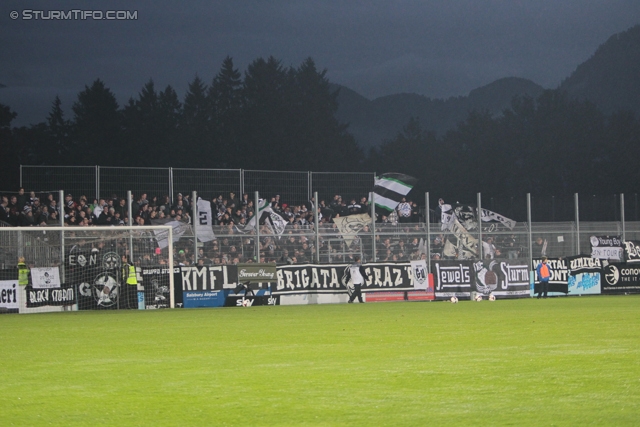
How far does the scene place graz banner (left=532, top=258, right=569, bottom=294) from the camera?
117 feet

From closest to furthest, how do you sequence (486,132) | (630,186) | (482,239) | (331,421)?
(331,421)
(482,239)
(630,186)
(486,132)

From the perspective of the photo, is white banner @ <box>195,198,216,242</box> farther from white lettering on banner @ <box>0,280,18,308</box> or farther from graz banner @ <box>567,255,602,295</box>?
graz banner @ <box>567,255,602,295</box>

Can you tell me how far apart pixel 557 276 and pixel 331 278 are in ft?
31.9

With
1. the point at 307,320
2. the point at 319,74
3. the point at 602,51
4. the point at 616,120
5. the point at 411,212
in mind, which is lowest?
the point at 307,320

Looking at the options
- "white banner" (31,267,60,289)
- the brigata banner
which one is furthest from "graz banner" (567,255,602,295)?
"white banner" (31,267,60,289)

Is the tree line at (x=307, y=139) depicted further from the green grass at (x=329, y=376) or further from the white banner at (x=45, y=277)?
the green grass at (x=329, y=376)

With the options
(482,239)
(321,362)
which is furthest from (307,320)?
(482,239)

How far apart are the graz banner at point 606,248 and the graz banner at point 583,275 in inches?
23.1

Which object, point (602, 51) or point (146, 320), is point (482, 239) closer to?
point (146, 320)

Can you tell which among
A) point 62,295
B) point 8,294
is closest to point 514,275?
point 62,295

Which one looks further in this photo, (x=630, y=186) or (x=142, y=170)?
(x=630, y=186)

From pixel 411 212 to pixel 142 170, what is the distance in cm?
1169

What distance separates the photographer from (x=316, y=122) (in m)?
92.4

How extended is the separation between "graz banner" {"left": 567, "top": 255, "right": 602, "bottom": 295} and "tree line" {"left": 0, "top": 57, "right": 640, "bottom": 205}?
48.1 meters
